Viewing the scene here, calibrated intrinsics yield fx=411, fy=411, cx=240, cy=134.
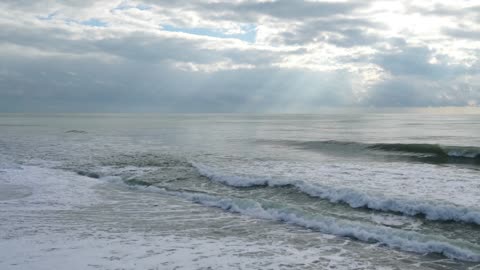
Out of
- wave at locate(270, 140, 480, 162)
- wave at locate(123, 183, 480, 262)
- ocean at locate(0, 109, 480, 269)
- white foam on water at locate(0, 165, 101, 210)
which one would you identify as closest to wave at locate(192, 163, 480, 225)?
ocean at locate(0, 109, 480, 269)

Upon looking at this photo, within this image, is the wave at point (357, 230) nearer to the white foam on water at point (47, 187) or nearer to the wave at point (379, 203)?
the wave at point (379, 203)

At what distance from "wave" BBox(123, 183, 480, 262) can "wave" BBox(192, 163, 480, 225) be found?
204cm

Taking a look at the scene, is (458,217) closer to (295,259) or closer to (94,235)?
(295,259)

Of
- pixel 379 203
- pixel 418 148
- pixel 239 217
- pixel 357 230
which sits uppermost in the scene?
pixel 418 148

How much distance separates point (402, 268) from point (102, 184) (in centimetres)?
1285

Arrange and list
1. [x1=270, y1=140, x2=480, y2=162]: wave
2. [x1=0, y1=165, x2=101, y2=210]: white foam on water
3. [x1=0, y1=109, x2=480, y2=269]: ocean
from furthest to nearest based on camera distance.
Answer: [x1=270, y1=140, x2=480, y2=162]: wave < [x1=0, y1=165, x2=101, y2=210]: white foam on water < [x1=0, y1=109, x2=480, y2=269]: ocean

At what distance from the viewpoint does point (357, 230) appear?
9797 millimetres

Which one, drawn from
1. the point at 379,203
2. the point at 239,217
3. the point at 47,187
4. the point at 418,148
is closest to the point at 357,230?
the point at 379,203

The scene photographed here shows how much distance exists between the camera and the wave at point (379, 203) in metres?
11.0

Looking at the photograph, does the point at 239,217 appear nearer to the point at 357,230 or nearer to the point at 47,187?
the point at 357,230

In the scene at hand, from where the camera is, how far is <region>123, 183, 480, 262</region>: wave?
27.9 feet

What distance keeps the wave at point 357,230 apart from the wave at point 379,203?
204cm

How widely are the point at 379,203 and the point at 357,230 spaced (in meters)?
2.88

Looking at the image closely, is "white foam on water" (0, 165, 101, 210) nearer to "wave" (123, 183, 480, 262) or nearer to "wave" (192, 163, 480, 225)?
"wave" (123, 183, 480, 262)
